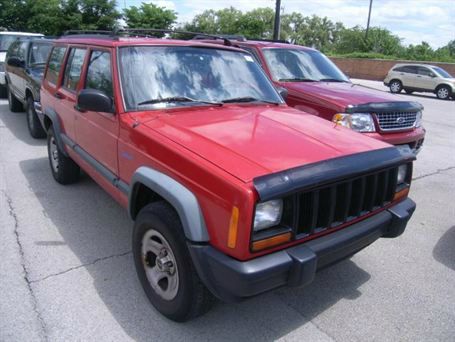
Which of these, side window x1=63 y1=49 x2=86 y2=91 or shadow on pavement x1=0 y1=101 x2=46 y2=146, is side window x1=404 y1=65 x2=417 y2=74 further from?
side window x1=63 y1=49 x2=86 y2=91

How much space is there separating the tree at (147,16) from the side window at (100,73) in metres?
31.9

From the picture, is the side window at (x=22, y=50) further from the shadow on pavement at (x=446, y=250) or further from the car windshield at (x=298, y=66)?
the shadow on pavement at (x=446, y=250)

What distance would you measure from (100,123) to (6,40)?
457 inches

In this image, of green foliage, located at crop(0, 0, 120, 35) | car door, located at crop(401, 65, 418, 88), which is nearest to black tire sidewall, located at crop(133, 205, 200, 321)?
car door, located at crop(401, 65, 418, 88)

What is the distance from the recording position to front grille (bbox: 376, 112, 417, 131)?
504 centimetres

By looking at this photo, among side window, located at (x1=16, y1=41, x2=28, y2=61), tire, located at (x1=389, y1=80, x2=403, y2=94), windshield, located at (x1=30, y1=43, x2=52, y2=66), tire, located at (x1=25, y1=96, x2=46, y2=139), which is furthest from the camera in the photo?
tire, located at (x1=389, y1=80, x2=403, y2=94)

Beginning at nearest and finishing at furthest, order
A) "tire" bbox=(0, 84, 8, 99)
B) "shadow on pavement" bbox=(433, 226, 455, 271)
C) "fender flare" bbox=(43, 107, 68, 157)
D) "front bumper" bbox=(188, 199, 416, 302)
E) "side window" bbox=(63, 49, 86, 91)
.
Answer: "front bumper" bbox=(188, 199, 416, 302)
"shadow on pavement" bbox=(433, 226, 455, 271)
"side window" bbox=(63, 49, 86, 91)
"fender flare" bbox=(43, 107, 68, 157)
"tire" bbox=(0, 84, 8, 99)

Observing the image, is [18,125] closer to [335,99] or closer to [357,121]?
[335,99]

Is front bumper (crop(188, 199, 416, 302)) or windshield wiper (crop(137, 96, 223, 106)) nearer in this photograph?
front bumper (crop(188, 199, 416, 302))

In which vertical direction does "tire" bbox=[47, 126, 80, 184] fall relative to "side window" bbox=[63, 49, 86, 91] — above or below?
below

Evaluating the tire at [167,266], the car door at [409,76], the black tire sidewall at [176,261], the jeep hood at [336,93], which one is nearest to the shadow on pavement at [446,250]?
the jeep hood at [336,93]

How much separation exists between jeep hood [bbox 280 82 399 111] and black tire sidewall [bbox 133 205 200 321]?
3.04m

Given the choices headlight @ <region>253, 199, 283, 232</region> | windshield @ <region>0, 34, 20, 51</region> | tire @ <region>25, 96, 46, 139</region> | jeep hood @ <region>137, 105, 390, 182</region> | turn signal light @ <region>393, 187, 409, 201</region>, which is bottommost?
tire @ <region>25, 96, 46, 139</region>

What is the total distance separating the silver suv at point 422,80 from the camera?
1955 centimetres
